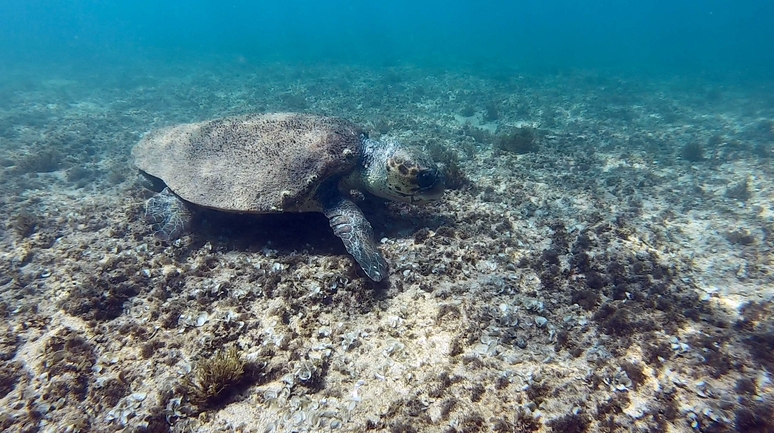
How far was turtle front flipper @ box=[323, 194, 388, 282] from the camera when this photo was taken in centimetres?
513

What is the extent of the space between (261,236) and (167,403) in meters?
2.95

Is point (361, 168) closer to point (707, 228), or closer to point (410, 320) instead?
point (410, 320)

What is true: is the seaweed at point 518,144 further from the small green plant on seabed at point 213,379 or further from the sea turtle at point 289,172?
the small green plant on seabed at point 213,379

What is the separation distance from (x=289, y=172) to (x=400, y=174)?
192 cm

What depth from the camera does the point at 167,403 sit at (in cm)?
366

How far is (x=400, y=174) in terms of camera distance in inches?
241

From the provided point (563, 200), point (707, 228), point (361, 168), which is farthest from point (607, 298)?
point (361, 168)

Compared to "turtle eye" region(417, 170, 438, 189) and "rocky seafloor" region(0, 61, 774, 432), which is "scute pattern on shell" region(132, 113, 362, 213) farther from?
"turtle eye" region(417, 170, 438, 189)

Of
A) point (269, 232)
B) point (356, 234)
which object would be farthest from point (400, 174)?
point (269, 232)

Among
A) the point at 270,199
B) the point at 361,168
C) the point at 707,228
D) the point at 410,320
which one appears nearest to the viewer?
the point at 410,320

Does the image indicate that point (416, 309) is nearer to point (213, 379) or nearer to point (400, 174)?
point (400, 174)

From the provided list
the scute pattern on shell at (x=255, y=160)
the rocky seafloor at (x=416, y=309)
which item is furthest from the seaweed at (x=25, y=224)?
the scute pattern on shell at (x=255, y=160)

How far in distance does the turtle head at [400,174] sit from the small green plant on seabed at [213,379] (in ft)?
12.3

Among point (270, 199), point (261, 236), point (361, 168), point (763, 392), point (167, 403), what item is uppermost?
point (361, 168)
